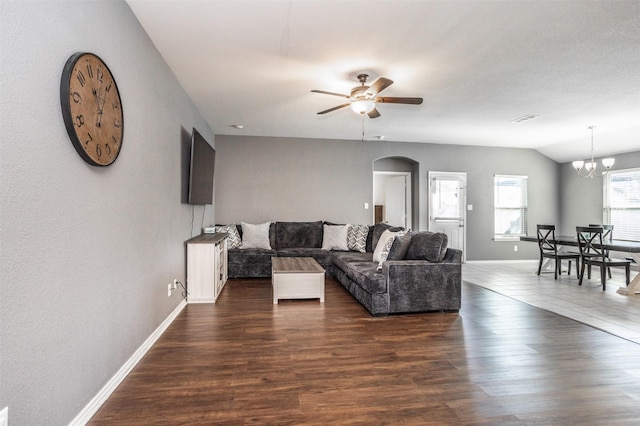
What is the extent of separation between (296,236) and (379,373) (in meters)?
4.11

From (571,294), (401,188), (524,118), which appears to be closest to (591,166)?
(524,118)

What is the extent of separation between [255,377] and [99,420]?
33.9 inches

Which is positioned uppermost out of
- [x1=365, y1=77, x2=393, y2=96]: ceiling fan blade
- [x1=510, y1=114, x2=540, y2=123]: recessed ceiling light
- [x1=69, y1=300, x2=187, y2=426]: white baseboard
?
[x1=510, y1=114, x2=540, y2=123]: recessed ceiling light

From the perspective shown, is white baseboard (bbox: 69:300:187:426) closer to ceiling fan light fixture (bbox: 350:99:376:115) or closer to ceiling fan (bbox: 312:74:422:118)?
ceiling fan (bbox: 312:74:422:118)

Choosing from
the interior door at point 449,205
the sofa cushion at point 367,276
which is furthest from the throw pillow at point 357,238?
the interior door at point 449,205

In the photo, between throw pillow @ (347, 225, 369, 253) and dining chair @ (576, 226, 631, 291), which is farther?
throw pillow @ (347, 225, 369, 253)

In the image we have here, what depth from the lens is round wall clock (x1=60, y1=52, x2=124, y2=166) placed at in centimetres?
157

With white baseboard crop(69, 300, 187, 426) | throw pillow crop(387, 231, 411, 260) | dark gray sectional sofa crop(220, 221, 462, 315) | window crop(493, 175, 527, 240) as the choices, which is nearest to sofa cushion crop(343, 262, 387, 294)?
dark gray sectional sofa crop(220, 221, 462, 315)

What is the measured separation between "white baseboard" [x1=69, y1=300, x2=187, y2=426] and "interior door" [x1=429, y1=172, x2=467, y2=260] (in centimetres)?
588

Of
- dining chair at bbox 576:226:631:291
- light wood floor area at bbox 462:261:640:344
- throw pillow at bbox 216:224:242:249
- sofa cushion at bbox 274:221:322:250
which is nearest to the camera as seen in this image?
light wood floor area at bbox 462:261:640:344

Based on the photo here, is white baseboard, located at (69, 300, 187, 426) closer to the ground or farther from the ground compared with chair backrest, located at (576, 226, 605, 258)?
closer to the ground

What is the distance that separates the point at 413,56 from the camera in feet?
10.4

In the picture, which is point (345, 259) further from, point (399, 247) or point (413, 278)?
point (413, 278)

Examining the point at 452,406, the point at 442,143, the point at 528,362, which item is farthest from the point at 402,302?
the point at 442,143
